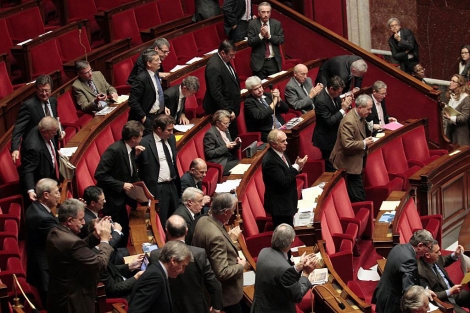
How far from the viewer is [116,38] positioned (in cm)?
757

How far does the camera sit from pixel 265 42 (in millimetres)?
7109

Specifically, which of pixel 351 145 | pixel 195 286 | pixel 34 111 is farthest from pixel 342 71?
pixel 195 286

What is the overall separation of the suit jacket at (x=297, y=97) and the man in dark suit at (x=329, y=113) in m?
0.50

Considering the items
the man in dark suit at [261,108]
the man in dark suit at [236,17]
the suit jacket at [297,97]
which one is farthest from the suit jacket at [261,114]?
the man in dark suit at [236,17]

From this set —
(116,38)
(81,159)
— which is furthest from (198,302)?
(116,38)

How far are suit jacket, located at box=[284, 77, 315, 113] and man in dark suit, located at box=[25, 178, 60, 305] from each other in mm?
2664

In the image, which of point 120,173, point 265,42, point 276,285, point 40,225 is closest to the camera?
point 276,285

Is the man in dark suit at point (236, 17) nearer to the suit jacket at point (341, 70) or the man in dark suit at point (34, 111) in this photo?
the suit jacket at point (341, 70)

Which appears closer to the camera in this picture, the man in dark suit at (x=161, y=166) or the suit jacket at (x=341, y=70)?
the man in dark suit at (x=161, y=166)

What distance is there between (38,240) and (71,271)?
1.68ft

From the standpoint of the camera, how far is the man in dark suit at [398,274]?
14.5ft

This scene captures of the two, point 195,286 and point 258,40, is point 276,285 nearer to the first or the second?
point 195,286

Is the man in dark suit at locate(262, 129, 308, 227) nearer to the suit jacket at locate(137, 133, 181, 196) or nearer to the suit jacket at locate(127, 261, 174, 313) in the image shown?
the suit jacket at locate(137, 133, 181, 196)

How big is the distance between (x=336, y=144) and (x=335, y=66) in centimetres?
115
